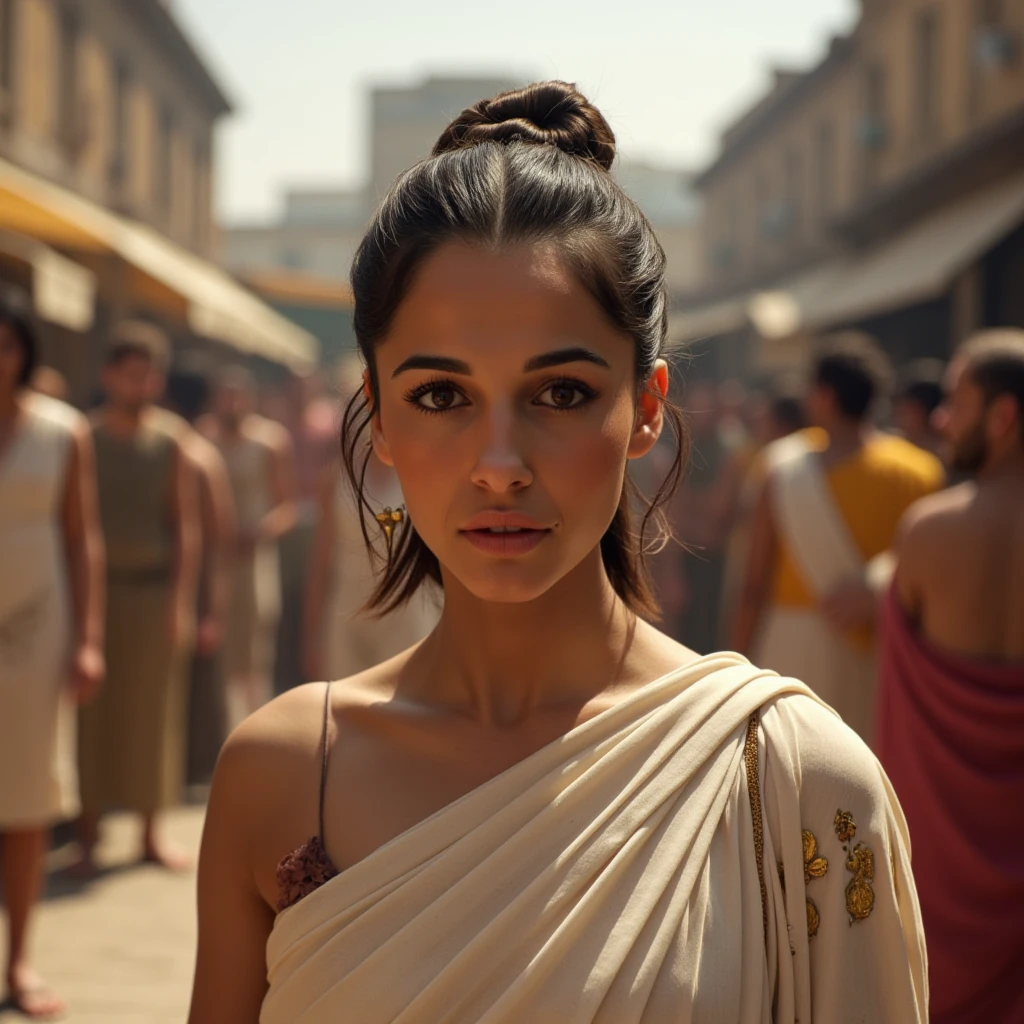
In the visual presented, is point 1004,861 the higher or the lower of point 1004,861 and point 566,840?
the lower

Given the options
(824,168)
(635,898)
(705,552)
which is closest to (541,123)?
(635,898)

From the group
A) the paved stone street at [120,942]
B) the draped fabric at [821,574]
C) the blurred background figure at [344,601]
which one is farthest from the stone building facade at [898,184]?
the paved stone street at [120,942]

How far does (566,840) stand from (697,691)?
25cm

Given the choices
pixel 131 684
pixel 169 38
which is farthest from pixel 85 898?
pixel 169 38

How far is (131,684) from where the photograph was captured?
7.27 metres

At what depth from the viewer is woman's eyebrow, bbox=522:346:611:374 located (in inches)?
74.0

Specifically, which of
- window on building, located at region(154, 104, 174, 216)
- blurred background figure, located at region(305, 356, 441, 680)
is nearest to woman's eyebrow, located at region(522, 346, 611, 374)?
blurred background figure, located at region(305, 356, 441, 680)

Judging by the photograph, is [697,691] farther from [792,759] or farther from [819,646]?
[819,646]

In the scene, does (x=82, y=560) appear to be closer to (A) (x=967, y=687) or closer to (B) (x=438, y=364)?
(A) (x=967, y=687)

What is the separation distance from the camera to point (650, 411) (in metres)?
2.11

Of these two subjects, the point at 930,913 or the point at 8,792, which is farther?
the point at 8,792

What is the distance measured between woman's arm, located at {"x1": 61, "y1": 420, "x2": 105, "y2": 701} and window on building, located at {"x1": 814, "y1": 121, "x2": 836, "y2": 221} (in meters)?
25.1

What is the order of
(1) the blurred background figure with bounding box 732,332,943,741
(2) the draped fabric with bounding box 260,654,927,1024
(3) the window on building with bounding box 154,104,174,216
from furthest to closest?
(3) the window on building with bounding box 154,104,174,216, (1) the blurred background figure with bounding box 732,332,943,741, (2) the draped fabric with bounding box 260,654,927,1024

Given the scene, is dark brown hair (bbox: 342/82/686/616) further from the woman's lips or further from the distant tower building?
the distant tower building
